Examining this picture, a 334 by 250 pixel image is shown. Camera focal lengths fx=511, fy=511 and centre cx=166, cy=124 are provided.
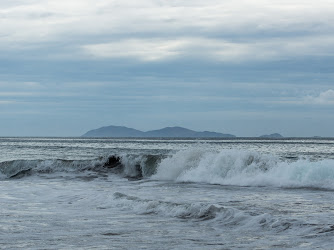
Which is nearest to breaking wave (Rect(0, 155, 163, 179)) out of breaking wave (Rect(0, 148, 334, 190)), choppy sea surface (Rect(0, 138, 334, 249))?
breaking wave (Rect(0, 148, 334, 190))

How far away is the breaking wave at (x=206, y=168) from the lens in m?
22.2

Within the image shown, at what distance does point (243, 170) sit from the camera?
25031mm

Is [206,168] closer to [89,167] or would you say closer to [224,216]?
[89,167]

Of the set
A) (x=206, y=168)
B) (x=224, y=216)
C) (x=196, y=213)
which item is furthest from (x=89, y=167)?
(x=224, y=216)

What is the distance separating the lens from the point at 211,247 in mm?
8938

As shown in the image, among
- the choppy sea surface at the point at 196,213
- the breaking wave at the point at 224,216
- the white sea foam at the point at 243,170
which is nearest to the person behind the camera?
the choppy sea surface at the point at 196,213

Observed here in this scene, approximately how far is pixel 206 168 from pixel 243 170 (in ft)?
7.28

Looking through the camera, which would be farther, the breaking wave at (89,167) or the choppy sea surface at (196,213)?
the breaking wave at (89,167)

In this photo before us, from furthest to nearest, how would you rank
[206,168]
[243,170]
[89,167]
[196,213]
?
[89,167], [206,168], [243,170], [196,213]

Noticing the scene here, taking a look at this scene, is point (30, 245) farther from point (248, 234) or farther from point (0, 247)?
point (248, 234)

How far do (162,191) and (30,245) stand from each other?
420 inches

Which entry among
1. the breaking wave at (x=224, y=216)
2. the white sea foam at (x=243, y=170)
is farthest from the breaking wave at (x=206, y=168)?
the breaking wave at (x=224, y=216)

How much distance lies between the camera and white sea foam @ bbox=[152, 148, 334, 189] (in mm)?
21906

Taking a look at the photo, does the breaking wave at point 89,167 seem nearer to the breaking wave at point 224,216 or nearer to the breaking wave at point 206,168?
the breaking wave at point 206,168
